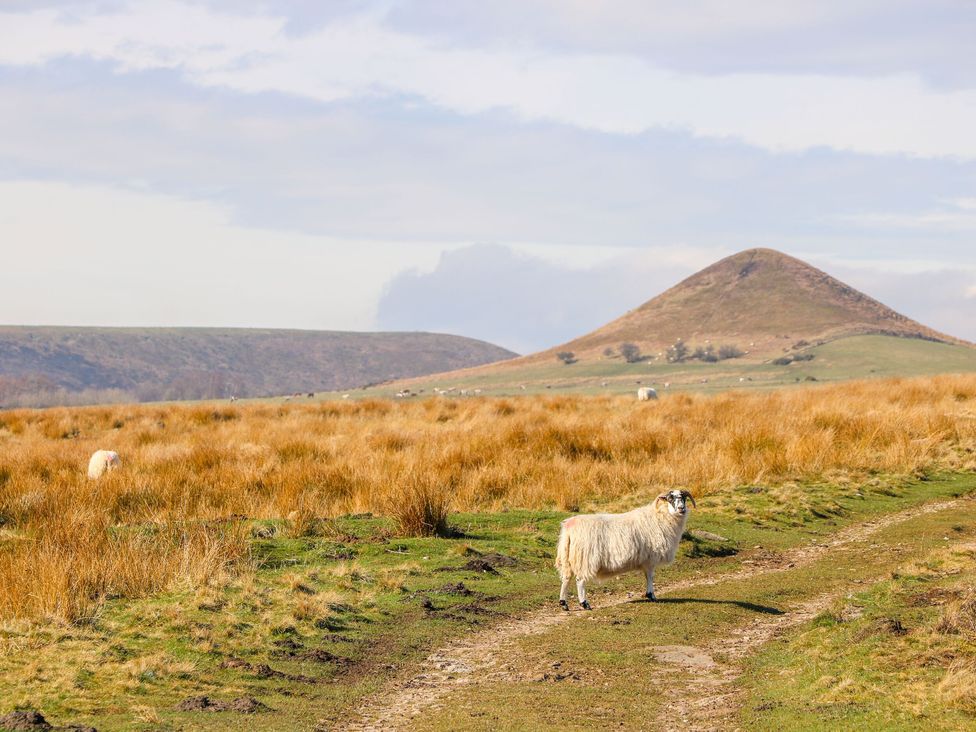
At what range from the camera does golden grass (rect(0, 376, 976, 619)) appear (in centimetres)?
1052

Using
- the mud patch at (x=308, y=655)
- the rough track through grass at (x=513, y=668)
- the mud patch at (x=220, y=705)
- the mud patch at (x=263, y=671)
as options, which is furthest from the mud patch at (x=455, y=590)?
the mud patch at (x=220, y=705)

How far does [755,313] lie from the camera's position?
9538cm

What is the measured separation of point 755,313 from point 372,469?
82.2 meters

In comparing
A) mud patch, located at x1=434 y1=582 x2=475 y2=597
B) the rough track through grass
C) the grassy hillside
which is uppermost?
the grassy hillside

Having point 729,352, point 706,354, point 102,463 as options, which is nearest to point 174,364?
point 706,354

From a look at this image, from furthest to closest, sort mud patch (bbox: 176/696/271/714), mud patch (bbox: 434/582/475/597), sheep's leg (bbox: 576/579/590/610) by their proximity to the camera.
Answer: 1. mud patch (bbox: 434/582/475/597)
2. sheep's leg (bbox: 576/579/590/610)
3. mud patch (bbox: 176/696/271/714)

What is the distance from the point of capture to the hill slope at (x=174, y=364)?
16188 centimetres

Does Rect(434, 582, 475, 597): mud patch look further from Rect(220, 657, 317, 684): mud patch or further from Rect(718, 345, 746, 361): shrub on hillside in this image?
Rect(718, 345, 746, 361): shrub on hillside

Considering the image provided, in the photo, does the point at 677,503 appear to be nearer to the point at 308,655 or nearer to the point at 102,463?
the point at 308,655

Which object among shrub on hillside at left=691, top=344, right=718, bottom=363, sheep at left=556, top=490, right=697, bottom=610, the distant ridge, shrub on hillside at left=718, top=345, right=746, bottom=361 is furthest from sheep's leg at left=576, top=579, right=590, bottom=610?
the distant ridge

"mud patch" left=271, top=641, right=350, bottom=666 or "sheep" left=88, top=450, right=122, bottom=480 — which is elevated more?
"sheep" left=88, top=450, right=122, bottom=480

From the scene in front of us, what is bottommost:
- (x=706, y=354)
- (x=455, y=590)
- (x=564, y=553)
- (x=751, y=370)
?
(x=455, y=590)

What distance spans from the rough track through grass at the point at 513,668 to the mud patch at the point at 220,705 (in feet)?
1.94

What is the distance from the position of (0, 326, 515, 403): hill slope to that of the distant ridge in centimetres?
6853
